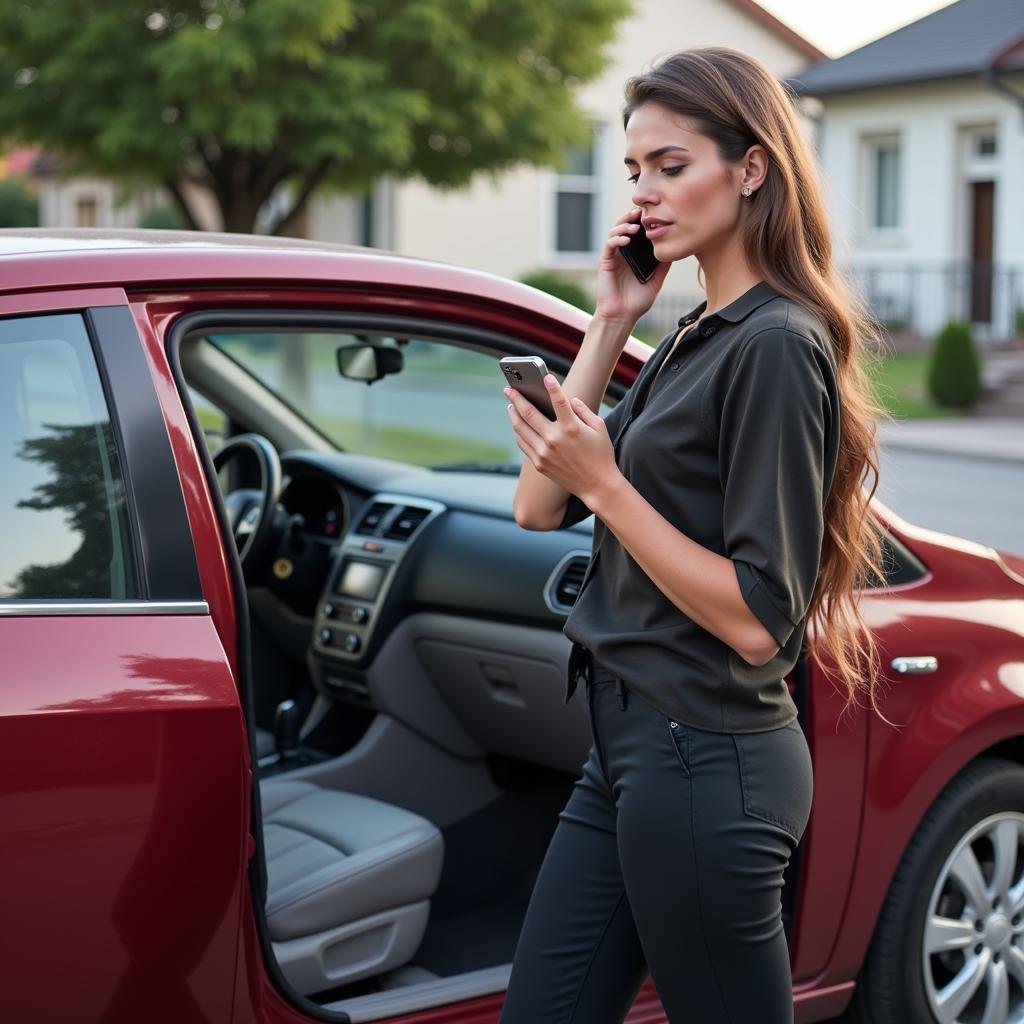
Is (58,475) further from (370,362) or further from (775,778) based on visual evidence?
(370,362)

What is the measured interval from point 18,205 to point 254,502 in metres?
43.5

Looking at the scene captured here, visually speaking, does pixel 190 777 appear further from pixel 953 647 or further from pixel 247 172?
pixel 247 172

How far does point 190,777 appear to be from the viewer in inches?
87.4

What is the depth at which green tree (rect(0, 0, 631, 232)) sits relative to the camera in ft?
41.6

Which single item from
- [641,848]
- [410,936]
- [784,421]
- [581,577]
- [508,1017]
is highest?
[784,421]

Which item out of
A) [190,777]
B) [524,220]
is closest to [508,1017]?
[190,777]

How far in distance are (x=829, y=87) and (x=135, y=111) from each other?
1608 centimetres

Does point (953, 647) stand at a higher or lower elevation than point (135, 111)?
lower

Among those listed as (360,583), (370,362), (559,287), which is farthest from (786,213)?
(559,287)

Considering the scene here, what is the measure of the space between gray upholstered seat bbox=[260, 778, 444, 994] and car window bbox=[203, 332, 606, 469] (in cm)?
833

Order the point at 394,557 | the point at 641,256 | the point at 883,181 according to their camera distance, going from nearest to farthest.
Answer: the point at 641,256
the point at 394,557
the point at 883,181

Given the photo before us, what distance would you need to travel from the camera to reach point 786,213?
211cm

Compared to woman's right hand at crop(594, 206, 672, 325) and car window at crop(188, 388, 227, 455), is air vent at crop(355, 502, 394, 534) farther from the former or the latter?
woman's right hand at crop(594, 206, 672, 325)

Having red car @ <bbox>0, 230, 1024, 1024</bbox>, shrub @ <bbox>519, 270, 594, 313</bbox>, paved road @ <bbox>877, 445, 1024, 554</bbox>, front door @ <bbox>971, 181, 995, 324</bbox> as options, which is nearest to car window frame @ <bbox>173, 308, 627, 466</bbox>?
red car @ <bbox>0, 230, 1024, 1024</bbox>
